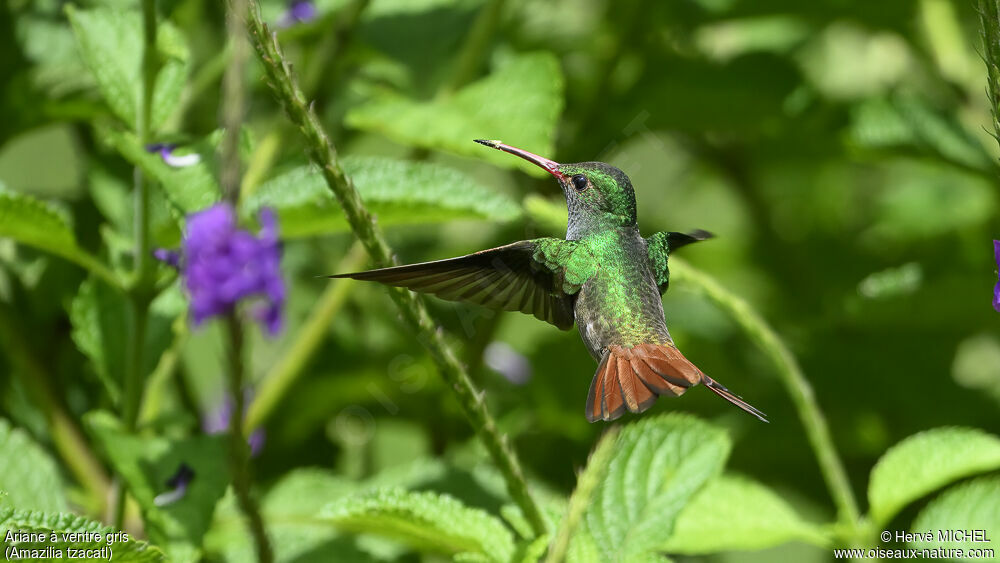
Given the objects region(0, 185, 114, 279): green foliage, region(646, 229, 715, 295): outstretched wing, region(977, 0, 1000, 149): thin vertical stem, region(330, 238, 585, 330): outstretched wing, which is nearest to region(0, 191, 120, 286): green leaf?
region(0, 185, 114, 279): green foliage

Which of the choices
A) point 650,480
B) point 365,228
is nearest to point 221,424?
point 650,480

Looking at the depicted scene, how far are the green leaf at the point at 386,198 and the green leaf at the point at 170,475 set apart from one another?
0.79 ft

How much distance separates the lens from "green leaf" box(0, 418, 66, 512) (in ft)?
3.72

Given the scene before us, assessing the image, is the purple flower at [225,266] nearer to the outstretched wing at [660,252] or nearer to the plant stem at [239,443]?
the plant stem at [239,443]

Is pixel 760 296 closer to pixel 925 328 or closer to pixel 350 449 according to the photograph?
pixel 925 328

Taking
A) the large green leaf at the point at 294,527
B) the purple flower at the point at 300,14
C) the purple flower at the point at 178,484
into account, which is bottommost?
the large green leaf at the point at 294,527

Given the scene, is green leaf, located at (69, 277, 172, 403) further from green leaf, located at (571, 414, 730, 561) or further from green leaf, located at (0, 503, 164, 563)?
green leaf, located at (571, 414, 730, 561)

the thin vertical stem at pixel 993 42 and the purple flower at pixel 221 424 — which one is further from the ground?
the thin vertical stem at pixel 993 42

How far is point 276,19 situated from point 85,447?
661 millimetres

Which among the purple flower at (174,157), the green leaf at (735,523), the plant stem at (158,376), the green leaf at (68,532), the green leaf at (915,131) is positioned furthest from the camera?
the green leaf at (915,131)

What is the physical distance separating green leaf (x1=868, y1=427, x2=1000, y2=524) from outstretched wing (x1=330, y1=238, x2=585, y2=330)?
44 centimetres

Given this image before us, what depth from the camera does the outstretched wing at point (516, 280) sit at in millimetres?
792

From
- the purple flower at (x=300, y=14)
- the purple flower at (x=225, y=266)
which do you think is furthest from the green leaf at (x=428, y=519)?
the purple flower at (x=300, y=14)

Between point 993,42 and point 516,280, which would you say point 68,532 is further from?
point 993,42
